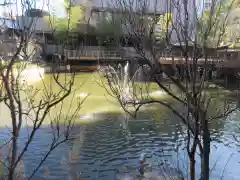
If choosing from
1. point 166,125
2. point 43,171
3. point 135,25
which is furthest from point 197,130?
point 166,125

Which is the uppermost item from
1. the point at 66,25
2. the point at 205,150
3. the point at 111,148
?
the point at 66,25

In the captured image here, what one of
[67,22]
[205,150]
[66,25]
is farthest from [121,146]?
[66,25]

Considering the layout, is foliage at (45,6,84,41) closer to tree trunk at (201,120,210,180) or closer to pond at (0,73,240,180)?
pond at (0,73,240,180)

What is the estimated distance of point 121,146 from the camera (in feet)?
19.4

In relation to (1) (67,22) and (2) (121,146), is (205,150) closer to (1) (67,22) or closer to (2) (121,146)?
(1) (67,22)

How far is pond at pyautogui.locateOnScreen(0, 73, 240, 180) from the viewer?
15.7ft

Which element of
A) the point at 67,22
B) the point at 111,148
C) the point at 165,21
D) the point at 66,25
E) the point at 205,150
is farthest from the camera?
the point at 66,25

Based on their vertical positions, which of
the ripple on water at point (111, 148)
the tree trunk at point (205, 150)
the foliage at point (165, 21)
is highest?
the foliage at point (165, 21)

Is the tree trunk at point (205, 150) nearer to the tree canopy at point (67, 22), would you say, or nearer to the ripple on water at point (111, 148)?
the tree canopy at point (67, 22)

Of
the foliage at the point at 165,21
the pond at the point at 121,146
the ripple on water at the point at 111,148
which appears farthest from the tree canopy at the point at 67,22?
the ripple on water at the point at 111,148

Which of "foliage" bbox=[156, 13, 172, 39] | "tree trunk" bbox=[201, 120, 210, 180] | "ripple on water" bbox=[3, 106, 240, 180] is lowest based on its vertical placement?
"ripple on water" bbox=[3, 106, 240, 180]

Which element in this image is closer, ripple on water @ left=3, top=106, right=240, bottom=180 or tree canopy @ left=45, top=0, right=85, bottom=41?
tree canopy @ left=45, top=0, right=85, bottom=41

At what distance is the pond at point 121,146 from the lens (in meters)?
4.79

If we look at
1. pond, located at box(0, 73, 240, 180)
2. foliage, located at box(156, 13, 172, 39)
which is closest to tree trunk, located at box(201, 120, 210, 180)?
foliage, located at box(156, 13, 172, 39)
